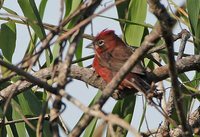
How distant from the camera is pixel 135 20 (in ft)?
10.4

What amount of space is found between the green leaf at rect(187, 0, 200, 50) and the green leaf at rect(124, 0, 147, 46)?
0.30 metres

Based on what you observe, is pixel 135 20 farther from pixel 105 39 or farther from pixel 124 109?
pixel 105 39

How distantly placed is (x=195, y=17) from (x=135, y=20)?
0.38 metres

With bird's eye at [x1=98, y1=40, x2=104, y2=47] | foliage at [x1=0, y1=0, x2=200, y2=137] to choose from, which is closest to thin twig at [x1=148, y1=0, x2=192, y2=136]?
foliage at [x1=0, y1=0, x2=200, y2=137]

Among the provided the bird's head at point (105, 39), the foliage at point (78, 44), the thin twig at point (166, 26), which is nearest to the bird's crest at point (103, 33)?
the bird's head at point (105, 39)

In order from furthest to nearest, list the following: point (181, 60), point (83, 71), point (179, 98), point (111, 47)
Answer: point (111, 47) → point (83, 71) → point (181, 60) → point (179, 98)

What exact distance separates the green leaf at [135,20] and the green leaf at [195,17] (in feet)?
1.00

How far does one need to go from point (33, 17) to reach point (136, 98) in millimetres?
696

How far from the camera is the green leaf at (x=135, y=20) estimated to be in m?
3.15

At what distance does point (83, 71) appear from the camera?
283cm

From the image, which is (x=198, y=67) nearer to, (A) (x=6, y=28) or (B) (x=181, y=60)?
(B) (x=181, y=60)

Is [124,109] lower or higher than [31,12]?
lower

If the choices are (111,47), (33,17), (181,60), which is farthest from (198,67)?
(111,47)

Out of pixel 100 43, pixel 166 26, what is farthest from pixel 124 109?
pixel 166 26
